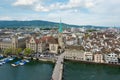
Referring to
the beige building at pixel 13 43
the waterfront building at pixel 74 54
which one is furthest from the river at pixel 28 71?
the beige building at pixel 13 43

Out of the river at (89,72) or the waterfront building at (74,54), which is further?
the waterfront building at (74,54)

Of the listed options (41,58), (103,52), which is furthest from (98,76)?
(41,58)

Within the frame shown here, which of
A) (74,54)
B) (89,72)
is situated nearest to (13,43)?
(74,54)

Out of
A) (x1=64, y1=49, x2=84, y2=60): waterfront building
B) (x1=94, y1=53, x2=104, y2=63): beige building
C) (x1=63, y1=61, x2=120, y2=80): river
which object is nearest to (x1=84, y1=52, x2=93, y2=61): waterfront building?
(x1=64, y1=49, x2=84, y2=60): waterfront building

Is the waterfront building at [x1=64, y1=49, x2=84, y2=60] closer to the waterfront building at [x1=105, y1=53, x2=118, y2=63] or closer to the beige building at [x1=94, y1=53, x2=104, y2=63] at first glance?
the beige building at [x1=94, y1=53, x2=104, y2=63]

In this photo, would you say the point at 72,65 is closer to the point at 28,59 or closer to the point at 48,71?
the point at 48,71

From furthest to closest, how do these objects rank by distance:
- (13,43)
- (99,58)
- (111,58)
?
1. (13,43)
2. (99,58)
3. (111,58)

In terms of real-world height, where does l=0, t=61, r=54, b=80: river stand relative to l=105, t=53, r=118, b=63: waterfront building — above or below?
below

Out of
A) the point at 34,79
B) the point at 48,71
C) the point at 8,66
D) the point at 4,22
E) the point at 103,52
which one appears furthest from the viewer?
the point at 4,22

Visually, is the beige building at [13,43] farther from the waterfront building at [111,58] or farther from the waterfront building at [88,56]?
the waterfront building at [111,58]

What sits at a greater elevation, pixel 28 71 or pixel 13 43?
pixel 13 43

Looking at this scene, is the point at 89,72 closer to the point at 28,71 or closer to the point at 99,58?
the point at 99,58
